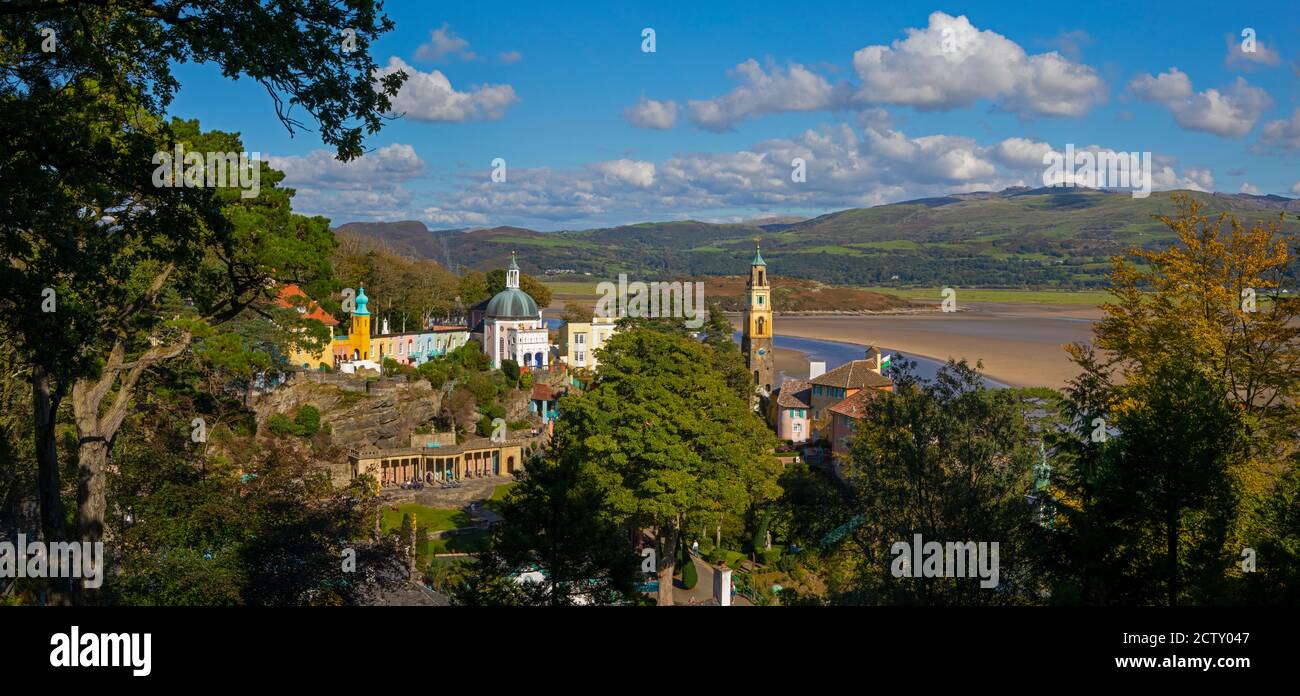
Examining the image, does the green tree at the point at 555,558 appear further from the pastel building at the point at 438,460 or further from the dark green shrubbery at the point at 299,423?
the pastel building at the point at 438,460

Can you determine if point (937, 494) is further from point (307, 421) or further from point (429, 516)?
point (307, 421)

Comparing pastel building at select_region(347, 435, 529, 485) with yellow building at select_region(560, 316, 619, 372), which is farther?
yellow building at select_region(560, 316, 619, 372)

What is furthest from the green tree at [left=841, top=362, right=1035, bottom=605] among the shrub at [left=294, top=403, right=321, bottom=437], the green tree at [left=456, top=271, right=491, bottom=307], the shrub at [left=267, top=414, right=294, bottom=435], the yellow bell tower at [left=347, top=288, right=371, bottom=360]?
the green tree at [left=456, top=271, right=491, bottom=307]

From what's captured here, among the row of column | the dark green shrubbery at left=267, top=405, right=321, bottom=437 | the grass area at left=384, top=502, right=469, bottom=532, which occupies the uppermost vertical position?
the dark green shrubbery at left=267, top=405, right=321, bottom=437

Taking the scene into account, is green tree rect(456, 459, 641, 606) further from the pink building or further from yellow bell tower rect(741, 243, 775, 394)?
yellow bell tower rect(741, 243, 775, 394)

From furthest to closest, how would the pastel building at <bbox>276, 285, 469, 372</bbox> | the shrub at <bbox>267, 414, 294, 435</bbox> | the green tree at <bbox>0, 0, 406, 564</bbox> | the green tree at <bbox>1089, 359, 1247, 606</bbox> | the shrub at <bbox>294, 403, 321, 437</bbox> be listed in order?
1. the pastel building at <bbox>276, 285, 469, 372</bbox>
2. the shrub at <bbox>294, 403, 321, 437</bbox>
3. the shrub at <bbox>267, 414, 294, 435</bbox>
4. the green tree at <bbox>1089, 359, 1247, 606</bbox>
5. the green tree at <bbox>0, 0, 406, 564</bbox>

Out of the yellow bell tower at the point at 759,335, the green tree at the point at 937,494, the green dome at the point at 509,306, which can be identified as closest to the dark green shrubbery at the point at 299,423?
the green dome at the point at 509,306

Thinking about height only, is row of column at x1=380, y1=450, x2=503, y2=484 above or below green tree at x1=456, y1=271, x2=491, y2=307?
below
